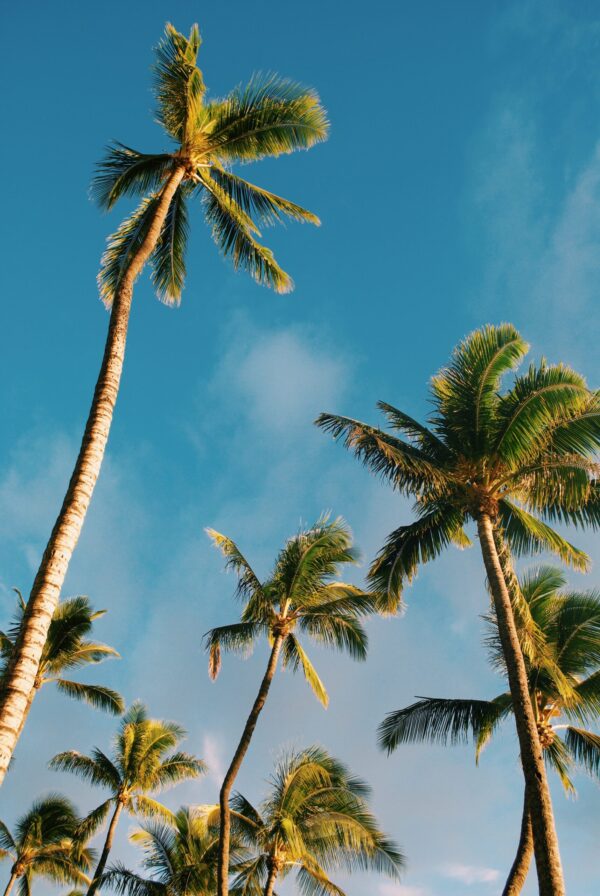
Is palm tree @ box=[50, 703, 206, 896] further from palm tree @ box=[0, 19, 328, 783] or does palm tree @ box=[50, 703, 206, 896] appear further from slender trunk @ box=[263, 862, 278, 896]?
palm tree @ box=[0, 19, 328, 783]

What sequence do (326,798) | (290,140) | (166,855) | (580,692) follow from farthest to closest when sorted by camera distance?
1. (166,855)
2. (326,798)
3. (580,692)
4. (290,140)

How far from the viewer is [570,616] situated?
1530 cm

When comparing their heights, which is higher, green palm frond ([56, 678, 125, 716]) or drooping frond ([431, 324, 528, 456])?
drooping frond ([431, 324, 528, 456])

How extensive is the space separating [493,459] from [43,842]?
23.9 meters

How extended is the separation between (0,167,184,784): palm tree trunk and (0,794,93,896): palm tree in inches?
904

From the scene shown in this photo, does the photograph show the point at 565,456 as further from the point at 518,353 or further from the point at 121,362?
the point at 121,362

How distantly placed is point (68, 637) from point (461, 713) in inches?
439

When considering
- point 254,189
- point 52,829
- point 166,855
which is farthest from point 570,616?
point 52,829

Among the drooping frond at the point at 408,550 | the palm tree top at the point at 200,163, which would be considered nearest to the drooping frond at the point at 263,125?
the palm tree top at the point at 200,163

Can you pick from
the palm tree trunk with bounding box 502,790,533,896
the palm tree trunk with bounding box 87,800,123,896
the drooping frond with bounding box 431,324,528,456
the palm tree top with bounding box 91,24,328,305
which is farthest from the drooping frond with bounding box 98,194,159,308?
the palm tree trunk with bounding box 87,800,123,896

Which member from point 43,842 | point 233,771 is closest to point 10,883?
point 43,842

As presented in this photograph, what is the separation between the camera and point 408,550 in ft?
51.5

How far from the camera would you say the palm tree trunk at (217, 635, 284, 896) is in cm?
1420

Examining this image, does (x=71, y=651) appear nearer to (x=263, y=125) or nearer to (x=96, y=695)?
(x=96, y=695)
